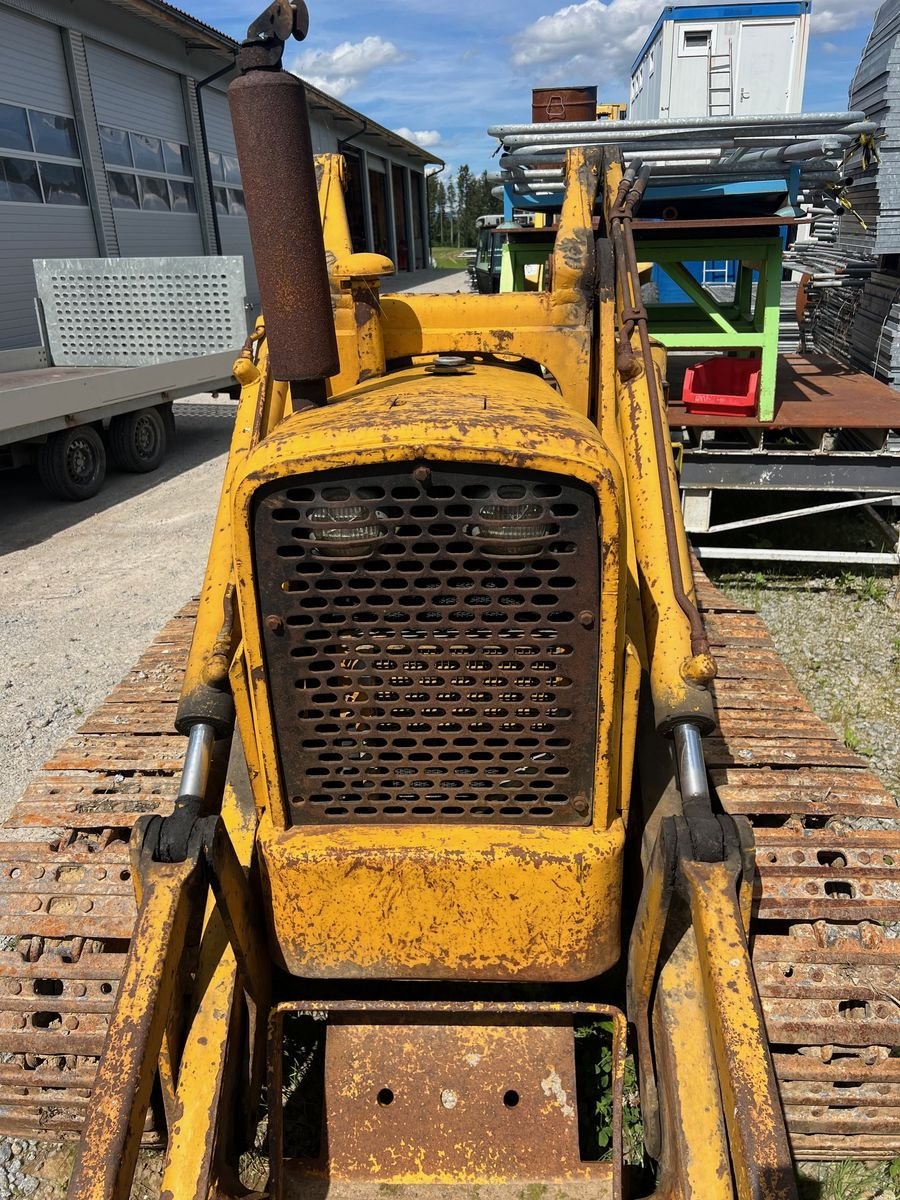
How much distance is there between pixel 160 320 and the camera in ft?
36.8

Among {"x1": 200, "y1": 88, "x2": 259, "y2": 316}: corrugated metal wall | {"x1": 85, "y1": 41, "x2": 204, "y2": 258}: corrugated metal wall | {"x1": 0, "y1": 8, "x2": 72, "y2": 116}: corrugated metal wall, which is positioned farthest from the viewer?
{"x1": 200, "y1": 88, "x2": 259, "y2": 316}: corrugated metal wall

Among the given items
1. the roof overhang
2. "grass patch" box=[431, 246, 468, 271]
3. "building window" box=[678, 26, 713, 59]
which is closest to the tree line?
"grass patch" box=[431, 246, 468, 271]

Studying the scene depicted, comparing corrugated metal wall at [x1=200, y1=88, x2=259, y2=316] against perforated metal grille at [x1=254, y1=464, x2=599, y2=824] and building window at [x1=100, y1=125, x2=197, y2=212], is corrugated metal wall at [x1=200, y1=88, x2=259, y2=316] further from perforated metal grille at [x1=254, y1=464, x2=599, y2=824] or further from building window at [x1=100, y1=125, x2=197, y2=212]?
perforated metal grille at [x1=254, y1=464, x2=599, y2=824]

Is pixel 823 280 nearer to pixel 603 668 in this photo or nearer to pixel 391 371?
pixel 391 371

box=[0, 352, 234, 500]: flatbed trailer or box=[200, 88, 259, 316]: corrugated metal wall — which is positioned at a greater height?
box=[200, 88, 259, 316]: corrugated metal wall

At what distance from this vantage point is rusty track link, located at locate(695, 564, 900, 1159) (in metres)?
2.44

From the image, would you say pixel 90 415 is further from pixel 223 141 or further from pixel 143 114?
pixel 223 141

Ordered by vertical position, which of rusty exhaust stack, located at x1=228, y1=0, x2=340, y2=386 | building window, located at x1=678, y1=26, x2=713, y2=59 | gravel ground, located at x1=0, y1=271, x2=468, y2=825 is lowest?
gravel ground, located at x1=0, y1=271, x2=468, y2=825

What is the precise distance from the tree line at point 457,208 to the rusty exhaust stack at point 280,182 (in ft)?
198

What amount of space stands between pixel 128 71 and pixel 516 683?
17298mm

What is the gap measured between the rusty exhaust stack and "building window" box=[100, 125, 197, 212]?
15.1 m

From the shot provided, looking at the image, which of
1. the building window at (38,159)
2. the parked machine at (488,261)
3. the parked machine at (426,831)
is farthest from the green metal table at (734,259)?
the building window at (38,159)

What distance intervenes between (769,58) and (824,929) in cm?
1027

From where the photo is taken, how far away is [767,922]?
281 centimetres
